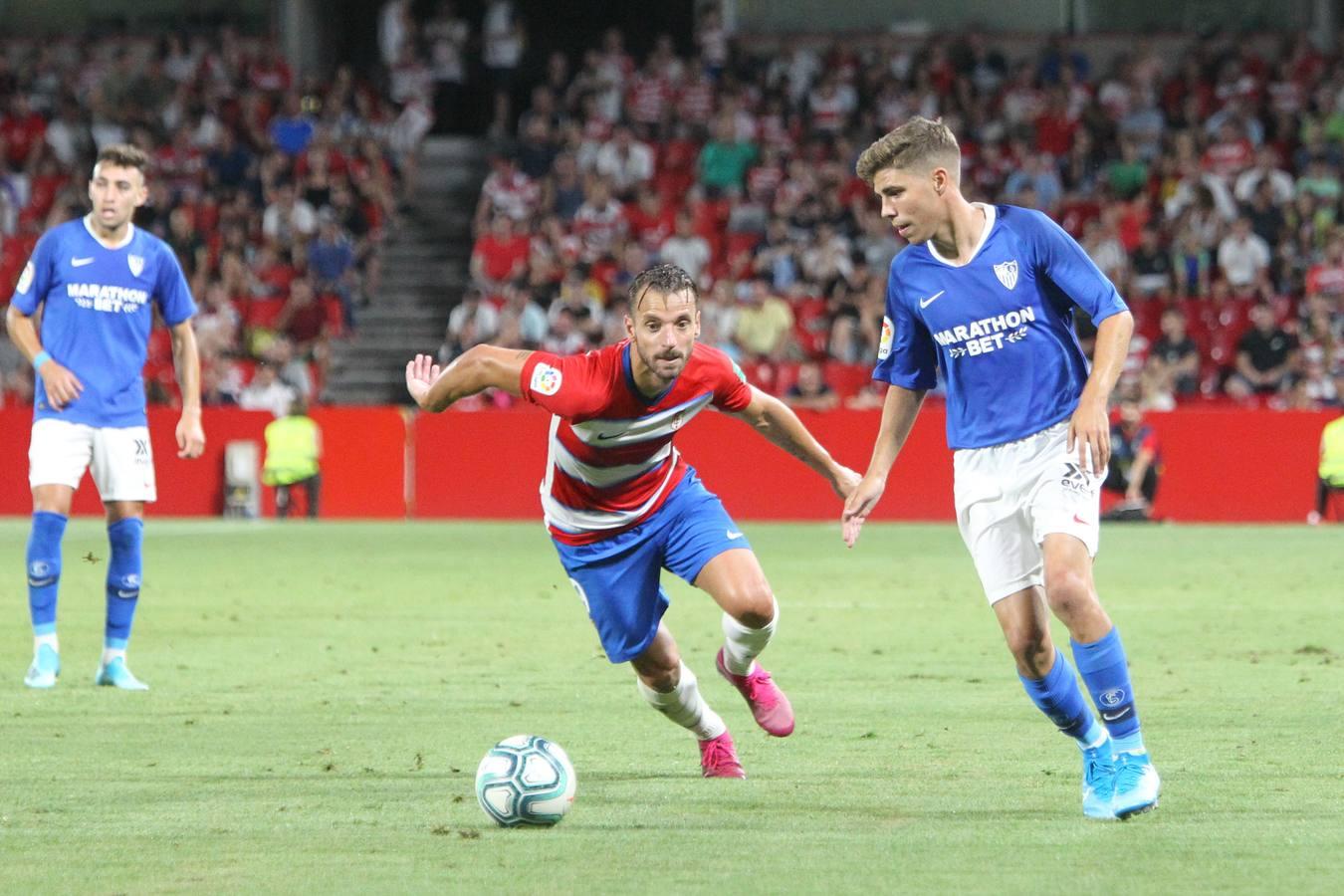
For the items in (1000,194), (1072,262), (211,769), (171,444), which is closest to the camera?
(1072,262)

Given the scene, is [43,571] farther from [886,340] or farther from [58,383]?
[886,340]

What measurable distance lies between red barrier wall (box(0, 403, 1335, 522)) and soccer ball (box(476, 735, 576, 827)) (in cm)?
1570

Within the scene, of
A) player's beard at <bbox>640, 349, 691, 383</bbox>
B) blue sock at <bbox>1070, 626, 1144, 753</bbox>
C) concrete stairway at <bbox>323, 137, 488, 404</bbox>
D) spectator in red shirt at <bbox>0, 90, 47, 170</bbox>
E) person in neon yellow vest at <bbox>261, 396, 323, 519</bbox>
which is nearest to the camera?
blue sock at <bbox>1070, 626, 1144, 753</bbox>

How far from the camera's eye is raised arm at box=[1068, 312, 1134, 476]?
5.89 meters

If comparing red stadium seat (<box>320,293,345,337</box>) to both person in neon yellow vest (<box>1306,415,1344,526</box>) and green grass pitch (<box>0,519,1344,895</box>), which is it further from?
person in neon yellow vest (<box>1306,415,1344,526</box>)

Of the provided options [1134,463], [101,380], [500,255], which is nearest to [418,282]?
[500,255]

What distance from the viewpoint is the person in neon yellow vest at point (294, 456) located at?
73.7 ft

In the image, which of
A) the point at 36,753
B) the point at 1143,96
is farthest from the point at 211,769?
the point at 1143,96

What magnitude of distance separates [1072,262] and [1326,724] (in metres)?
2.62

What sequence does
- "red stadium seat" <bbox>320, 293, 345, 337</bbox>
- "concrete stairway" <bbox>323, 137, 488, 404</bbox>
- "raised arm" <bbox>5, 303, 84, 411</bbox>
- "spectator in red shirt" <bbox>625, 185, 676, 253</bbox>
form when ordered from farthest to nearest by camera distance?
"red stadium seat" <bbox>320, 293, 345, 337</bbox>, "concrete stairway" <bbox>323, 137, 488, 404</bbox>, "spectator in red shirt" <bbox>625, 185, 676, 253</bbox>, "raised arm" <bbox>5, 303, 84, 411</bbox>

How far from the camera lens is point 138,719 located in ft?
27.0

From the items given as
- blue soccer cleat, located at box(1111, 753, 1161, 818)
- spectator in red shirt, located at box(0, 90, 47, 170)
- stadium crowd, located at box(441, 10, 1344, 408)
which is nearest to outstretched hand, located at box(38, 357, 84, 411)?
blue soccer cleat, located at box(1111, 753, 1161, 818)

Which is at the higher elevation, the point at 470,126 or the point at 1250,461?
the point at 470,126

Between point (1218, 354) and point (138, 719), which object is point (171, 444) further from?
point (138, 719)
